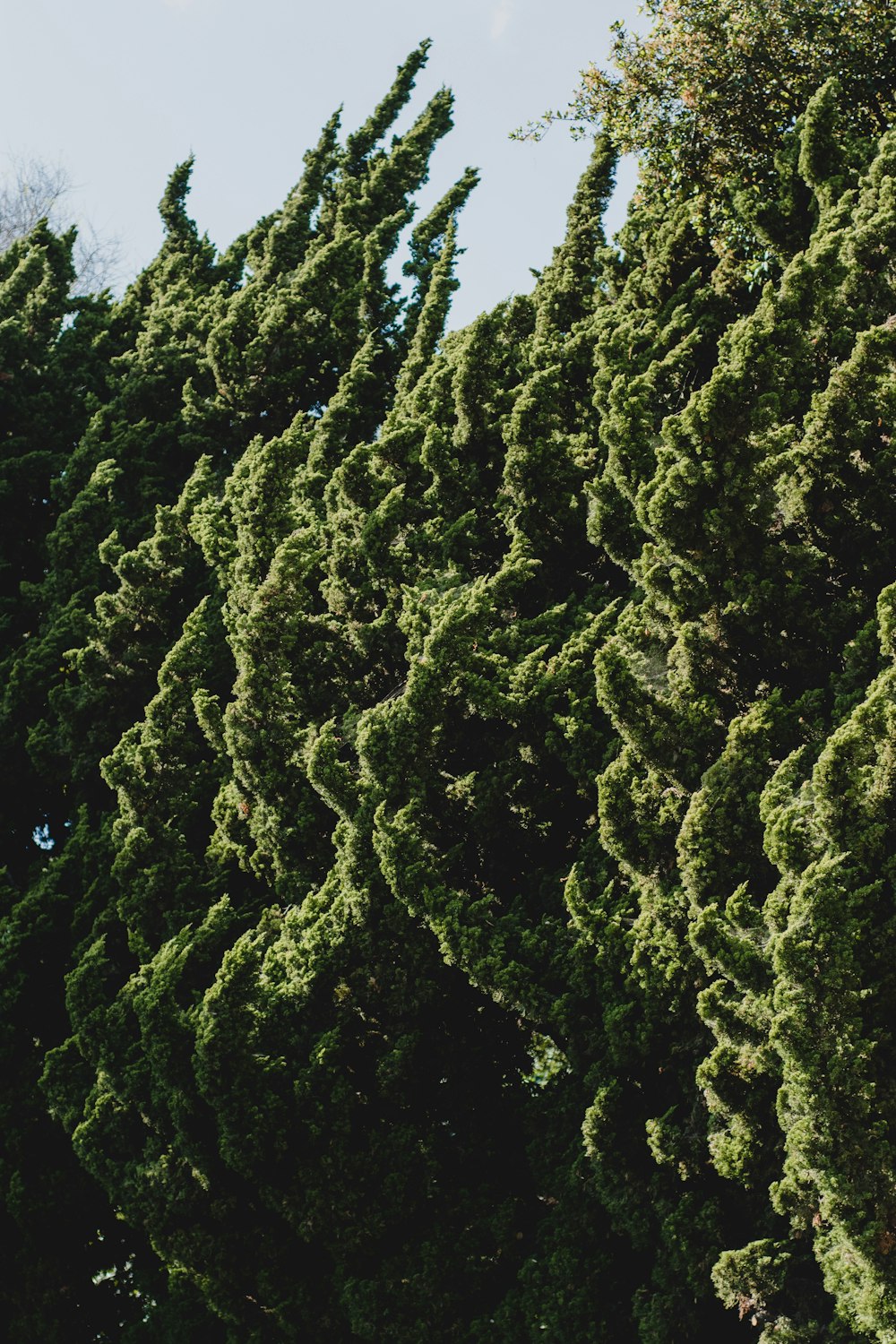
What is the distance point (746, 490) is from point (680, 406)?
80.5 inches

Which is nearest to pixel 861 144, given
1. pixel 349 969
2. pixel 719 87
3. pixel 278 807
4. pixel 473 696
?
pixel 719 87

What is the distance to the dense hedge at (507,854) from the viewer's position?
14.7 feet

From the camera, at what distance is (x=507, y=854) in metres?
6.06

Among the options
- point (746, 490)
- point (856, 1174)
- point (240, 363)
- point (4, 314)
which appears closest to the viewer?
point (856, 1174)

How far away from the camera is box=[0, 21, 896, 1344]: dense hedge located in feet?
14.7

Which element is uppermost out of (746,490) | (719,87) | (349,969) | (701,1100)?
(719,87)

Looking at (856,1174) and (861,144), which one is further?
(861,144)

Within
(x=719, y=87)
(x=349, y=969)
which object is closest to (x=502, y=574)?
(x=349, y=969)

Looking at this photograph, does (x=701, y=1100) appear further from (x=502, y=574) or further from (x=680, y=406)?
(x=680, y=406)

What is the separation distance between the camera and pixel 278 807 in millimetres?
6211

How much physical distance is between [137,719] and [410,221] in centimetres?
571

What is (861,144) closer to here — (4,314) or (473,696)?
(473,696)

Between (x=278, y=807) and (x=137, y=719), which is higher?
(x=137, y=719)

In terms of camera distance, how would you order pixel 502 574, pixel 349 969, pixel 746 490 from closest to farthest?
pixel 746 490 < pixel 349 969 < pixel 502 574
